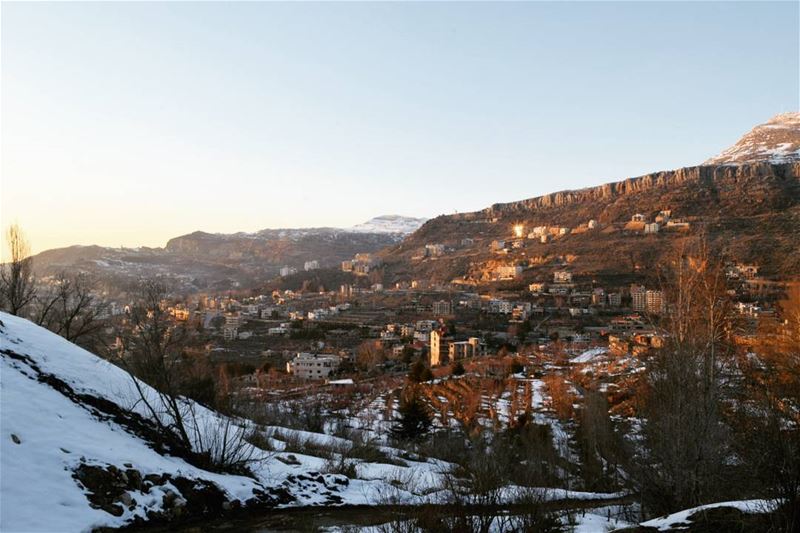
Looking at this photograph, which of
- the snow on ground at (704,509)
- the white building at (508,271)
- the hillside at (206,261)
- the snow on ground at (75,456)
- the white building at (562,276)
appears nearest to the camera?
the snow on ground at (704,509)

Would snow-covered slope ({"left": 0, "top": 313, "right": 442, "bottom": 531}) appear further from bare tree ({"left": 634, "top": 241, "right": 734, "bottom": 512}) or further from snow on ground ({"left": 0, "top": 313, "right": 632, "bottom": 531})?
bare tree ({"left": 634, "top": 241, "right": 734, "bottom": 512})

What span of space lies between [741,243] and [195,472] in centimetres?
6931

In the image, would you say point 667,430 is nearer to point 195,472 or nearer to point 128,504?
point 195,472

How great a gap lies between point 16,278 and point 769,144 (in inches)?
7192

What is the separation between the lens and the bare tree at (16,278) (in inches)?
832

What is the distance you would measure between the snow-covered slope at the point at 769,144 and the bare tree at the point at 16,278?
134 metres

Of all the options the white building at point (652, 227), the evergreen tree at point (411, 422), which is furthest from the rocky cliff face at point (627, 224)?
the evergreen tree at point (411, 422)

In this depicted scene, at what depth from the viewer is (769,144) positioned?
150m

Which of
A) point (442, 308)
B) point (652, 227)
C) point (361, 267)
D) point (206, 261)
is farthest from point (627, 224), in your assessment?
point (206, 261)

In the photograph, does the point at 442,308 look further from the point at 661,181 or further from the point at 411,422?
the point at 661,181

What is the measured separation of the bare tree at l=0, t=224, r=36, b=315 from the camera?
21141mm

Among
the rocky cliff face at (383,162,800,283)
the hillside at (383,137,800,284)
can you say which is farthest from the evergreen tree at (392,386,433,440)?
the rocky cliff face at (383,162,800,283)

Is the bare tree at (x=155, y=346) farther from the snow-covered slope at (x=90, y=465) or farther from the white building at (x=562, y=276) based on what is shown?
the white building at (x=562, y=276)

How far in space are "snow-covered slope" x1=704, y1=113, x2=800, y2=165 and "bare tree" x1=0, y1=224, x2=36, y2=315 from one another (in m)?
134
